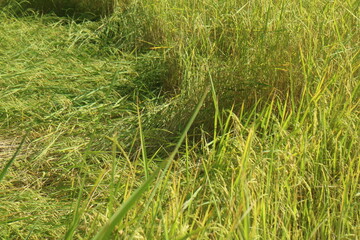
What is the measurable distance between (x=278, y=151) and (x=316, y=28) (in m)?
0.86

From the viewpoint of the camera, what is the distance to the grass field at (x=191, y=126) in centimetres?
158

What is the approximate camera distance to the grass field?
158cm

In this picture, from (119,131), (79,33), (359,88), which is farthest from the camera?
(79,33)

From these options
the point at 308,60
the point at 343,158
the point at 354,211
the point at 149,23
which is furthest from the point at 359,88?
the point at 149,23

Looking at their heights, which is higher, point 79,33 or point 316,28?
point 316,28

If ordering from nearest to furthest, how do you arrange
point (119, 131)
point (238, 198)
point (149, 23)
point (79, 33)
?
point (238, 198)
point (119, 131)
point (149, 23)
point (79, 33)

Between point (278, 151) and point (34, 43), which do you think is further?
point (34, 43)

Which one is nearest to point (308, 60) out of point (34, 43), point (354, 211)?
point (354, 211)

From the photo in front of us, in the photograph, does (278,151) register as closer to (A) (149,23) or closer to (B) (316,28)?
(B) (316,28)

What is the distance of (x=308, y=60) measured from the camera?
220 centimetres

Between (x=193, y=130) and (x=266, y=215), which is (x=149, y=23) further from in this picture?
(x=266, y=215)

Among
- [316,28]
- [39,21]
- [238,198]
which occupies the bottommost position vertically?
[39,21]

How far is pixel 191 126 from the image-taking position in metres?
2.43

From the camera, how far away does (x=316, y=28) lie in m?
2.46
